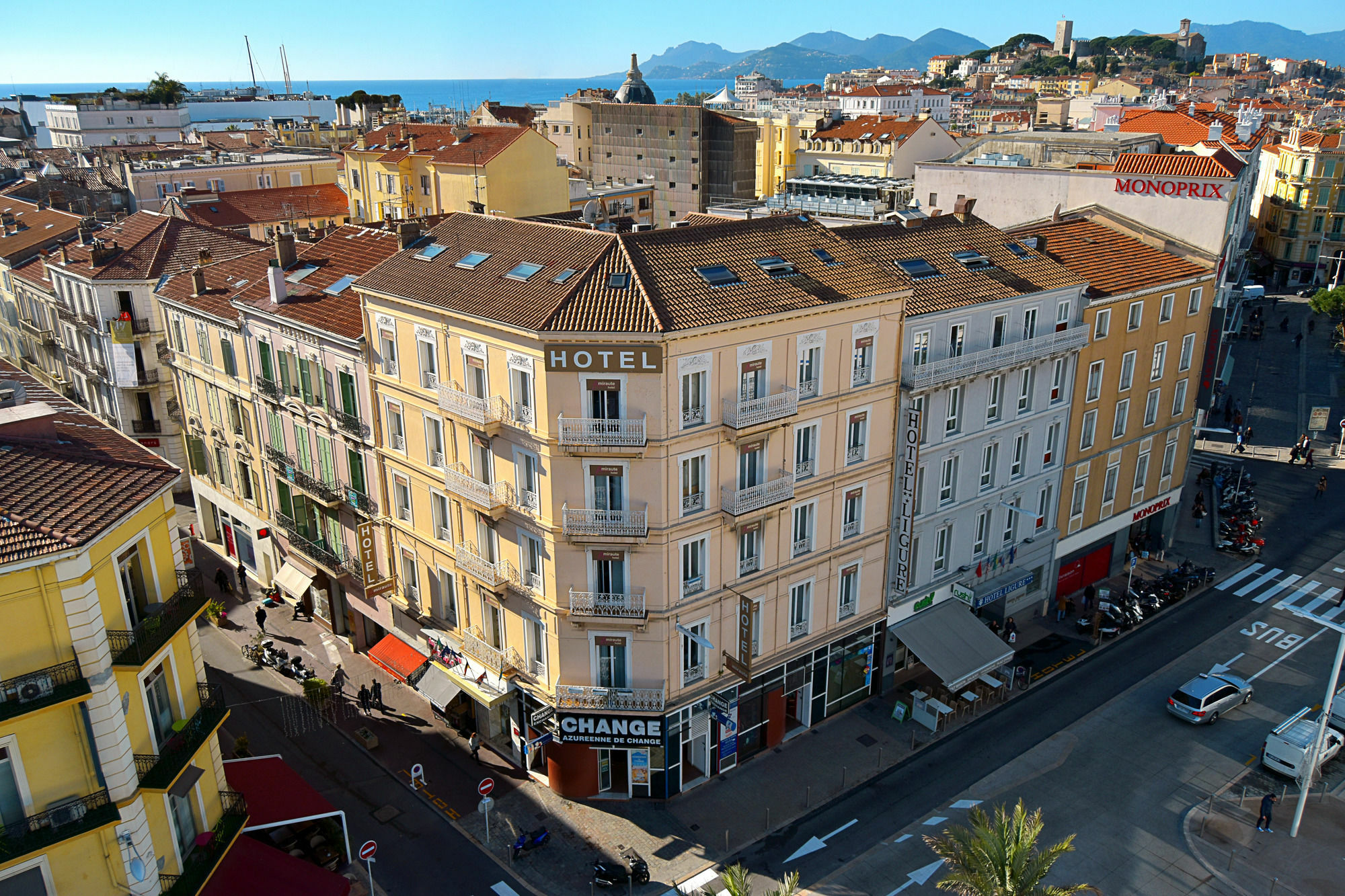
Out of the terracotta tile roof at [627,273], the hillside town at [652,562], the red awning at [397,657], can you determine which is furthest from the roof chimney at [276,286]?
the red awning at [397,657]

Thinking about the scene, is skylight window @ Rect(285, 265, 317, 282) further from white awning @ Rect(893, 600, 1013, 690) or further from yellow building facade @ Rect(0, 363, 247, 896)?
white awning @ Rect(893, 600, 1013, 690)

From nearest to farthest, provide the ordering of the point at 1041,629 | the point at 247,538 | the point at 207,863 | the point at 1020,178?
1. the point at 207,863
2. the point at 1041,629
3. the point at 247,538
4. the point at 1020,178

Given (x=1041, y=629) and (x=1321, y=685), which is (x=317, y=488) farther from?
(x=1321, y=685)

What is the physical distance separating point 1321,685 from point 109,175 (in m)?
113

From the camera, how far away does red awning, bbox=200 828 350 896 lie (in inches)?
1079

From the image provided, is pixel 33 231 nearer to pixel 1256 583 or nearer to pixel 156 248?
pixel 156 248

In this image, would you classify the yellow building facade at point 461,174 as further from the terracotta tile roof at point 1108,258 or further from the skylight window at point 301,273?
the terracotta tile roof at point 1108,258

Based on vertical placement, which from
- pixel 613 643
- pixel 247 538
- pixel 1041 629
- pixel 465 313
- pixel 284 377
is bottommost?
pixel 1041 629

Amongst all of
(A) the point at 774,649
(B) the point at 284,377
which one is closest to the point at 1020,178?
(A) the point at 774,649

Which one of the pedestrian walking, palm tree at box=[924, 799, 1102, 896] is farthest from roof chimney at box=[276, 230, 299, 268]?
the pedestrian walking

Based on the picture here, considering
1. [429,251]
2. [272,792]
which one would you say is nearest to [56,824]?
[272,792]

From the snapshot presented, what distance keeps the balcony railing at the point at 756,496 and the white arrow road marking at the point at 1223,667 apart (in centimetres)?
2479

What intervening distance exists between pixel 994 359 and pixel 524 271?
20.6m

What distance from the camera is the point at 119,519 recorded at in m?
23.2
